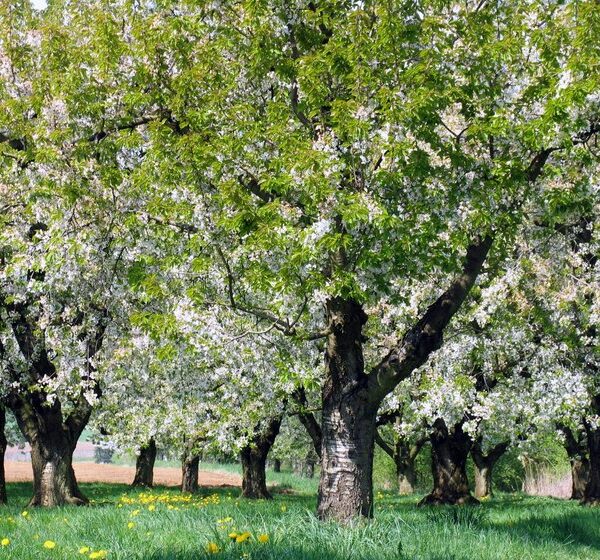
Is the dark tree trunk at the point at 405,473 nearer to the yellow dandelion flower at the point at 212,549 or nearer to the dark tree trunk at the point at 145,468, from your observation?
the dark tree trunk at the point at 145,468

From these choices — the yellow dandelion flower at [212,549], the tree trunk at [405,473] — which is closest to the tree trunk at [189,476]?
the tree trunk at [405,473]

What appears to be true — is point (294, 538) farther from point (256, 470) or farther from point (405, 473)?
point (405, 473)

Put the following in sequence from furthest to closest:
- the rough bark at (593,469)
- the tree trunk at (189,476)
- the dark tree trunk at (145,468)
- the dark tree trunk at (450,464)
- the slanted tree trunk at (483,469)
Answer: the dark tree trunk at (145,468) → the tree trunk at (189,476) → the slanted tree trunk at (483,469) → the dark tree trunk at (450,464) → the rough bark at (593,469)

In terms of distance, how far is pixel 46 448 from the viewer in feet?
57.1

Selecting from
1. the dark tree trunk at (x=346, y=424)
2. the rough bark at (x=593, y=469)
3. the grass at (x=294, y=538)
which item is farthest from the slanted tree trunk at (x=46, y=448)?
the rough bark at (x=593, y=469)

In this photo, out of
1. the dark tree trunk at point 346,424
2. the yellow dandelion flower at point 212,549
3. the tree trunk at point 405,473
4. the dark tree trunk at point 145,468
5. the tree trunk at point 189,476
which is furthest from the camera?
the tree trunk at point 405,473

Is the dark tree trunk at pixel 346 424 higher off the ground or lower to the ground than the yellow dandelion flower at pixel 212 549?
higher

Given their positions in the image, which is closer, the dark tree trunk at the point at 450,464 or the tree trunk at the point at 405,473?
the dark tree trunk at the point at 450,464

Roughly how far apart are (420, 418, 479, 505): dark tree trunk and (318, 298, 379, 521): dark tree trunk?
13.5m

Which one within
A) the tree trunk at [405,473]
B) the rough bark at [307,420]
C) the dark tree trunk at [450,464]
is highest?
the rough bark at [307,420]

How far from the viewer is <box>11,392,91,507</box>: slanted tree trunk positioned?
1723 cm

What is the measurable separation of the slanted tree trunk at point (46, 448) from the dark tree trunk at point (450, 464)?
11.6 metres

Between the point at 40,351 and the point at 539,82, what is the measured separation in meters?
13.1

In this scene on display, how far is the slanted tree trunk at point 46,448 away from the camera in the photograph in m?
17.2
